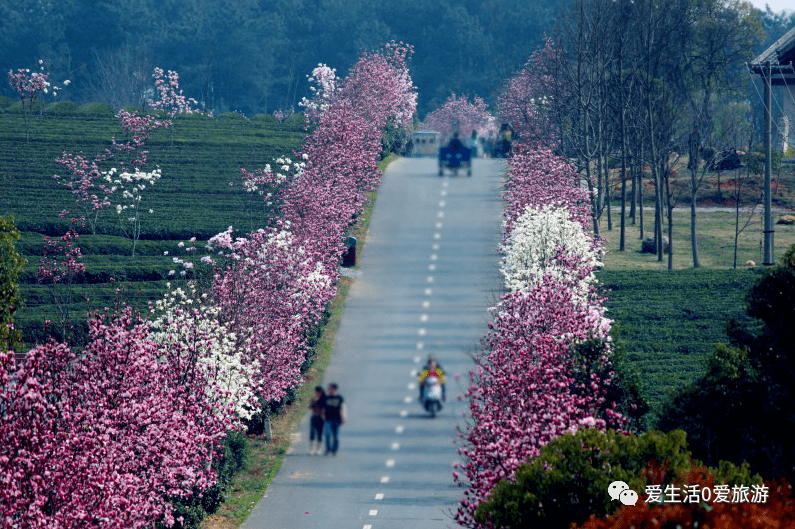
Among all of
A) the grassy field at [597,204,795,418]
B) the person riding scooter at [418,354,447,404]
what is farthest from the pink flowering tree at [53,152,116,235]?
the person riding scooter at [418,354,447,404]

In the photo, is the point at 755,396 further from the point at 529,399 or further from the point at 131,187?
the point at 131,187

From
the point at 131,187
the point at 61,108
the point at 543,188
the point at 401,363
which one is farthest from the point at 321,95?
the point at 401,363

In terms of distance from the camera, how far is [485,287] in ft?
144

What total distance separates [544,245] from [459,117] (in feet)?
212

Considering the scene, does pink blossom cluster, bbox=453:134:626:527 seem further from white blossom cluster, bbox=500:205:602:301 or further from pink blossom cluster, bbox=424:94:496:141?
pink blossom cluster, bbox=424:94:496:141

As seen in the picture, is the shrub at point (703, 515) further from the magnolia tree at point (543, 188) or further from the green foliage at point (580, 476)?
the magnolia tree at point (543, 188)

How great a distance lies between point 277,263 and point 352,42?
83.1 meters

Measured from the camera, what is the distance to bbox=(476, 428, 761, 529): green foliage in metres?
17.7

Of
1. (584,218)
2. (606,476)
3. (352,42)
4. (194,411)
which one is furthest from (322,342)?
(352,42)


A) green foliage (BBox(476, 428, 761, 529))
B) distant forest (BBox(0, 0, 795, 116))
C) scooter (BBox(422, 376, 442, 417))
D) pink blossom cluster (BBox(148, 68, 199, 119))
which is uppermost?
distant forest (BBox(0, 0, 795, 116))

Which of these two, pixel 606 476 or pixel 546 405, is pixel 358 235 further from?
pixel 606 476

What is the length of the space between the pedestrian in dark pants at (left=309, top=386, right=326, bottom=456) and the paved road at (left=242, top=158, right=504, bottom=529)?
0.31 m

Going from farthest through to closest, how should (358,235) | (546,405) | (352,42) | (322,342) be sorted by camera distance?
(352,42) → (358,235) → (322,342) → (546,405)

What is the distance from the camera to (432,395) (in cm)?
2795
